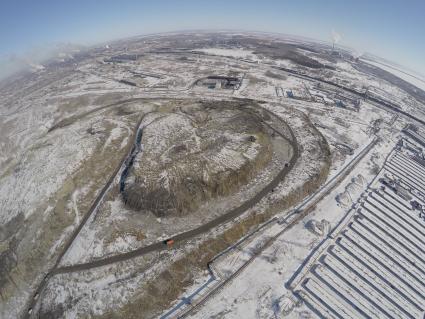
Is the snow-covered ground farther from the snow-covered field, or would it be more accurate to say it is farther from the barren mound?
the barren mound

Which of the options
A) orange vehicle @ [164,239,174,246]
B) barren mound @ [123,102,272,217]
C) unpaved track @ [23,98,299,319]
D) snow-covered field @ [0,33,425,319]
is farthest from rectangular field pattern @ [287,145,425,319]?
barren mound @ [123,102,272,217]

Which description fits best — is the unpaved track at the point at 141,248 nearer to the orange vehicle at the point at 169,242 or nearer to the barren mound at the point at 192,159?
the orange vehicle at the point at 169,242

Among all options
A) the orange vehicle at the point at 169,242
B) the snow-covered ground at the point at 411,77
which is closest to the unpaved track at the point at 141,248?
the orange vehicle at the point at 169,242

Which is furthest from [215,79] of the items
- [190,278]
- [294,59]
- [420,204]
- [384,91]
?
[190,278]

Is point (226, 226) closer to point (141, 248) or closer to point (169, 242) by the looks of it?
point (169, 242)

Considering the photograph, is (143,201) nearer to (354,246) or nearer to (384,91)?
(354,246)

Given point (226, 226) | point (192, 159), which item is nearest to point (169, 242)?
point (226, 226)

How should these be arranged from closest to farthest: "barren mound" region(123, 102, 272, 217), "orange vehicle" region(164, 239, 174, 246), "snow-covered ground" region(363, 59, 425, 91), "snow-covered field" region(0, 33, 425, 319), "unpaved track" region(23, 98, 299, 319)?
"snow-covered field" region(0, 33, 425, 319), "unpaved track" region(23, 98, 299, 319), "orange vehicle" region(164, 239, 174, 246), "barren mound" region(123, 102, 272, 217), "snow-covered ground" region(363, 59, 425, 91)

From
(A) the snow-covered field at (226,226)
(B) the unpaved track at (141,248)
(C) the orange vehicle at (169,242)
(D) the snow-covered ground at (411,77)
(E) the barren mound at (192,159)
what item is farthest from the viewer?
(D) the snow-covered ground at (411,77)

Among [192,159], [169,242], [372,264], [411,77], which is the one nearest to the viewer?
[372,264]
